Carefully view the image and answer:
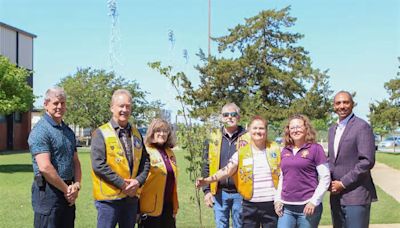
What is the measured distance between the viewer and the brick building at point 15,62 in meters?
41.8

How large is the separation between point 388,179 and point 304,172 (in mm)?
13163

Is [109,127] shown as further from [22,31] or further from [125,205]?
[22,31]

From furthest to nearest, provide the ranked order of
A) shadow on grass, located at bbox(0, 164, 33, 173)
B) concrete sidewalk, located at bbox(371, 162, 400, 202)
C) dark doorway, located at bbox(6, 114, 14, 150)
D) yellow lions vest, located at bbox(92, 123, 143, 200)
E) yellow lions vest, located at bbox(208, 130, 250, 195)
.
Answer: dark doorway, located at bbox(6, 114, 14, 150), shadow on grass, located at bbox(0, 164, 33, 173), concrete sidewalk, located at bbox(371, 162, 400, 202), yellow lions vest, located at bbox(208, 130, 250, 195), yellow lions vest, located at bbox(92, 123, 143, 200)

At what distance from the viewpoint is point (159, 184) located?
502 cm

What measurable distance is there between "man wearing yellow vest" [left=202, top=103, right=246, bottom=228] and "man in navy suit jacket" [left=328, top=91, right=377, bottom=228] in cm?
114

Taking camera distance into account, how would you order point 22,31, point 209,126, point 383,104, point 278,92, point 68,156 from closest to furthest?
point 68,156, point 209,126, point 278,92, point 383,104, point 22,31

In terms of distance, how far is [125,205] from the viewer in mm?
4781

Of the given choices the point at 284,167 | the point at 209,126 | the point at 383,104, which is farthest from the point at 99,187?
the point at 383,104

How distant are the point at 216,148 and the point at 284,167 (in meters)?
1.11

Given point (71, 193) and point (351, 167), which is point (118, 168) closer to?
point (71, 193)

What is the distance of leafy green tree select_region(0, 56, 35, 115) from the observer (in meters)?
19.4

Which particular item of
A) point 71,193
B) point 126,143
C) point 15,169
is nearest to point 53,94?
point 126,143

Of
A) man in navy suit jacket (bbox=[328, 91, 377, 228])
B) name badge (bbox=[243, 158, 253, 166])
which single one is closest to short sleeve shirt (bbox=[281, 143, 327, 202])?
man in navy suit jacket (bbox=[328, 91, 377, 228])

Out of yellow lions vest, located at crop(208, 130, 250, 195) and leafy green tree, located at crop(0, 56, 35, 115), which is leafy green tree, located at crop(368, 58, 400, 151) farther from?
yellow lions vest, located at crop(208, 130, 250, 195)
